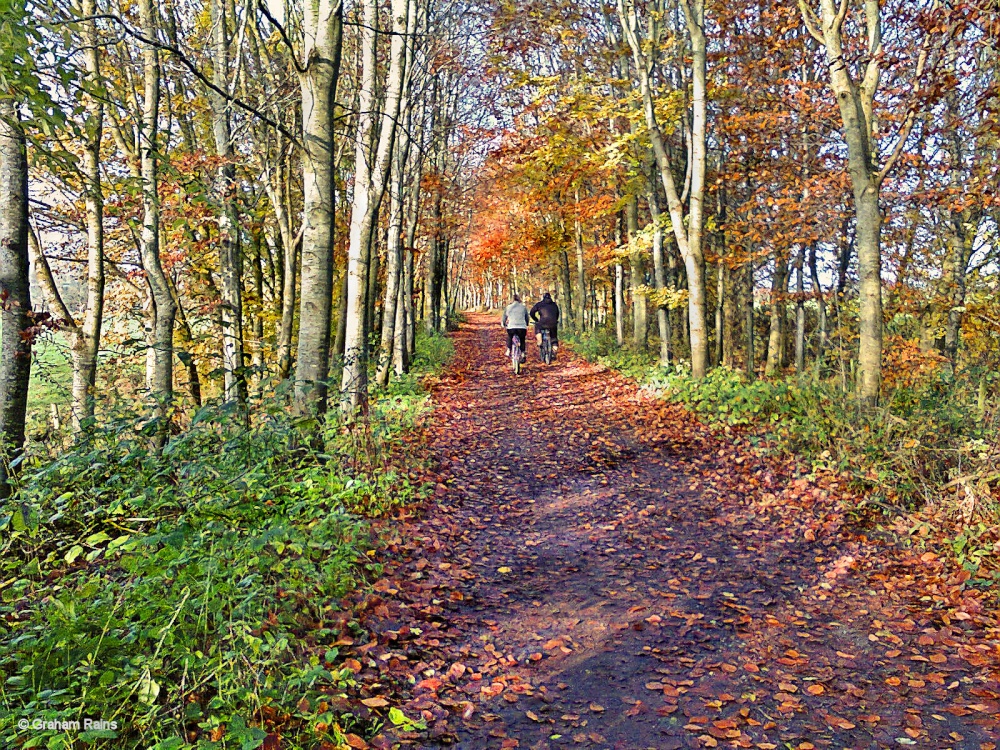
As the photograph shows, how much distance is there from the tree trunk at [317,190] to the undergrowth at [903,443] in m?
5.61

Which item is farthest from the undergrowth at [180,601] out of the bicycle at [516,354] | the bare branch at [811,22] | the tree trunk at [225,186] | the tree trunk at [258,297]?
the bicycle at [516,354]

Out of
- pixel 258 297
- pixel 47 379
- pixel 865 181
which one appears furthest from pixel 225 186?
pixel 865 181

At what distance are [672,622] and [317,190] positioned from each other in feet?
17.1

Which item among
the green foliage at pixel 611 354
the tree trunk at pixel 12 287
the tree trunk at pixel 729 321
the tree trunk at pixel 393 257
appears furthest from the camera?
the tree trunk at pixel 729 321

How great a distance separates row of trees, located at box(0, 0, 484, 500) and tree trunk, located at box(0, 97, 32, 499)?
0.01 metres

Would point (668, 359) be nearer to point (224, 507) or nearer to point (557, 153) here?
point (557, 153)

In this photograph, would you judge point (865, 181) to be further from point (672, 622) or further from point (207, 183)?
point (207, 183)

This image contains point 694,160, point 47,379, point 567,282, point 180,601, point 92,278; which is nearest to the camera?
point 180,601

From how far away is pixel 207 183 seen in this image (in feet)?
30.6

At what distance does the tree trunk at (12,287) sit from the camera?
451 centimetres

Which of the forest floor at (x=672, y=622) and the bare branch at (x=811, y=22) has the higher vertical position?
the bare branch at (x=811, y=22)

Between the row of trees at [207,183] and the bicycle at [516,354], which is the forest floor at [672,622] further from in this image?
the bicycle at [516,354]

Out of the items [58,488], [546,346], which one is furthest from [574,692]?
[546,346]

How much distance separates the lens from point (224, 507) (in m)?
4.50
